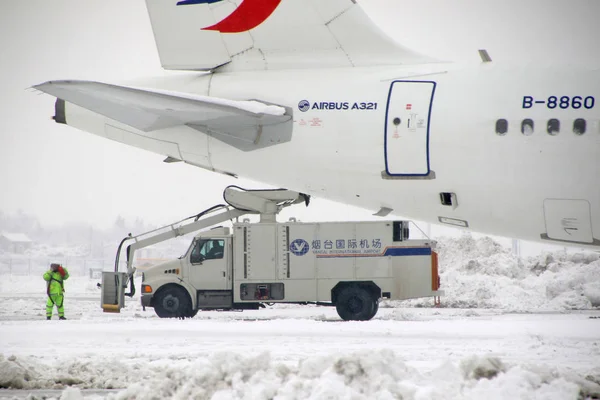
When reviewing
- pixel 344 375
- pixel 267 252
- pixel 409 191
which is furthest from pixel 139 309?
pixel 344 375

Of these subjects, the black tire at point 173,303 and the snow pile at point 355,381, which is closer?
the snow pile at point 355,381

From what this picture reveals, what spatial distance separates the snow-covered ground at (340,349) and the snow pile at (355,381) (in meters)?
0.01

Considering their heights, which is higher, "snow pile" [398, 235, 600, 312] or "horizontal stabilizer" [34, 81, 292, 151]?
"horizontal stabilizer" [34, 81, 292, 151]

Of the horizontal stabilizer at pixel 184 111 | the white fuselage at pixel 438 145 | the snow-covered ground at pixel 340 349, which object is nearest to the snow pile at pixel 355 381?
the snow-covered ground at pixel 340 349

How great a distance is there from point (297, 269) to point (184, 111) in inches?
367

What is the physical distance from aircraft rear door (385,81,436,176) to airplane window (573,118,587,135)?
1681mm

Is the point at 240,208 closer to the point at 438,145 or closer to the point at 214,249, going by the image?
the point at 214,249

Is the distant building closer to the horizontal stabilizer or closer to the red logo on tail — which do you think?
the red logo on tail

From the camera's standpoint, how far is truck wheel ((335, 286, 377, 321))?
18.1m

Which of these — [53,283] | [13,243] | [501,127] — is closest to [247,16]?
[501,127]

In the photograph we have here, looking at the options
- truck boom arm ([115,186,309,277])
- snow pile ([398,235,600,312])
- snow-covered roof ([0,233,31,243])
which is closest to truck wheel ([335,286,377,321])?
truck boom arm ([115,186,309,277])

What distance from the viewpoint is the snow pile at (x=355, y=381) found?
6.90 metres

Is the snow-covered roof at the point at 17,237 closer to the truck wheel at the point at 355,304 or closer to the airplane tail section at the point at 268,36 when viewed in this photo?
the truck wheel at the point at 355,304

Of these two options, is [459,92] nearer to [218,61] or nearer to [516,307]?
[218,61]
